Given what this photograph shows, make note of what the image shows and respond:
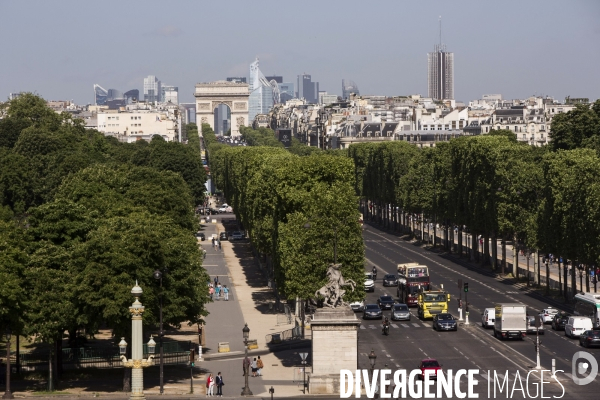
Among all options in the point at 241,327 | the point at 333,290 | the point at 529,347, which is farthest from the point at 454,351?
the point at 241,327

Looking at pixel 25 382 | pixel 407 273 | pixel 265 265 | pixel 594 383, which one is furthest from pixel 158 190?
pixel 594 383

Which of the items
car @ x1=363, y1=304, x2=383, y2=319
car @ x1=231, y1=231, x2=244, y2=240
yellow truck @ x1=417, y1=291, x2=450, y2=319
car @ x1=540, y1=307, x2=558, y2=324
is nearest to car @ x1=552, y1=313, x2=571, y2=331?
car @ x1=540, y1=307, x2=558, y2=324

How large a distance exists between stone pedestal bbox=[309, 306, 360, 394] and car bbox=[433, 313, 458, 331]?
20505 millimetres

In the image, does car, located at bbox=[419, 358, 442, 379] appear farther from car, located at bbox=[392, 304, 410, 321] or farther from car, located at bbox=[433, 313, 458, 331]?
car, located at bbox=[392, 304, 410, 321]

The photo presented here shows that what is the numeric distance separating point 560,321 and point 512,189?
3250cm

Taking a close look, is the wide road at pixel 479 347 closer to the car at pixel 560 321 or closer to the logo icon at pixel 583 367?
the logo icon at pixel 583 367

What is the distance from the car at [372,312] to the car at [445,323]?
6.53 meters

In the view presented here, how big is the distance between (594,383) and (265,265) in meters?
63.6

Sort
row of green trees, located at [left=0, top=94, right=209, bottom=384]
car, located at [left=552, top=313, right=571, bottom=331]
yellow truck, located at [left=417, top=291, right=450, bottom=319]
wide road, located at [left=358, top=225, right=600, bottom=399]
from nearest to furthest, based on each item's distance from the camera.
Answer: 1. wide road, located at [left=358, top=225, right=600, bottom=399]
2. row of green trees, located at [left=0, top=94, right=209, bottom=384]
3. car, located at [left=552, top=313, right=571, bottom=331]
4. yellow truck, located at [left=417, top=291, right=450, bottom=319]

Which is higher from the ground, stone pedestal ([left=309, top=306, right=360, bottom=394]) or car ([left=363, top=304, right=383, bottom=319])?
stone pedestal ([left=309, top=306, right=360, bottom=394])

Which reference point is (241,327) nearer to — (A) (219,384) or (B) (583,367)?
(A) (219,384)

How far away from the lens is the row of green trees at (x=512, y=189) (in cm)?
9831

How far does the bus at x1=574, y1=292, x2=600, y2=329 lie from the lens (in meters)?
82.0

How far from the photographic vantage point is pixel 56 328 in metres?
66.6
